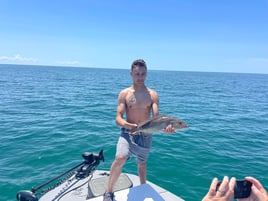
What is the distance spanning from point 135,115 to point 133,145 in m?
0.60

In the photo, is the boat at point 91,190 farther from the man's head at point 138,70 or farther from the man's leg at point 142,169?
the man's head at point 138,70

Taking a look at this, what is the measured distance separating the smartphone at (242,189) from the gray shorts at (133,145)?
2273mm

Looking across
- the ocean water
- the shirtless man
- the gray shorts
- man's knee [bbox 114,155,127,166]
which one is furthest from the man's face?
the ocean water

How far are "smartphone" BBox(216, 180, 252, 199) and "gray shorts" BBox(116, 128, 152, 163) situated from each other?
7.46ft

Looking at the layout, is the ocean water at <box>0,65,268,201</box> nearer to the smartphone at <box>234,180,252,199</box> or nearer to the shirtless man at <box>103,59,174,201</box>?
the shirtless man at <box>103,59,174,201</box>

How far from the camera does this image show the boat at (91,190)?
352 cm

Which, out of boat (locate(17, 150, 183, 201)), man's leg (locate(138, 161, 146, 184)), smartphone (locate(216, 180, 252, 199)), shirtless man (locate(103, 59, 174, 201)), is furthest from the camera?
man's leg (locate(138, 161, 146, 184))

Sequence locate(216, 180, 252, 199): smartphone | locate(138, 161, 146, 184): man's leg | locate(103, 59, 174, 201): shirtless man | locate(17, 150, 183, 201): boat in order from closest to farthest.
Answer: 1. locate(216, 180, 252, 199): smartphone
2. locate(17, 150, 183, 201): boat
3. locate(103, 59, 174, 201): shirtless man
4. locate(138, 161, 146, 184): man's leg

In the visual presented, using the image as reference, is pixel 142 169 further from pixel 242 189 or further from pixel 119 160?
pixel 242 189

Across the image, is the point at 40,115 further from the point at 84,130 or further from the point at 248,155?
the point at 248,155

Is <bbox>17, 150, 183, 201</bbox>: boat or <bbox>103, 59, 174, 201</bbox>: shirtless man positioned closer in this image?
<bbox>17, 150, 183, 201</bbox>: boat

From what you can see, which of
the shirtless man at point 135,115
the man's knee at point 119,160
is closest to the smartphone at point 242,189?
the shirtless man at point 135,115

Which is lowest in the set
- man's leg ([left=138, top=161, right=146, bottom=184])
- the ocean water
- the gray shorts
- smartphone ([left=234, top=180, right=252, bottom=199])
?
the ocean water

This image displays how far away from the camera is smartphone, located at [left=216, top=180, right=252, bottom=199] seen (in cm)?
165
